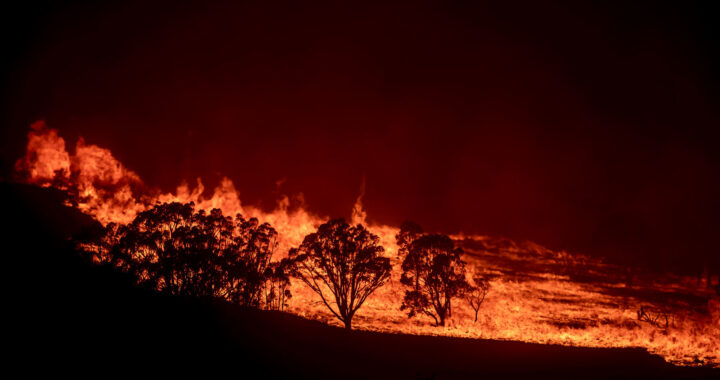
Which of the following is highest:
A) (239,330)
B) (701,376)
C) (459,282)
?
(459,282)

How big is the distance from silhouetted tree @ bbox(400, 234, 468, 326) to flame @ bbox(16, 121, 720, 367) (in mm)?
2310

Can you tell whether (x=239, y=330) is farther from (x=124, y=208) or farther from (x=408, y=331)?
(x=124, y=208)

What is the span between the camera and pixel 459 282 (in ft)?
169

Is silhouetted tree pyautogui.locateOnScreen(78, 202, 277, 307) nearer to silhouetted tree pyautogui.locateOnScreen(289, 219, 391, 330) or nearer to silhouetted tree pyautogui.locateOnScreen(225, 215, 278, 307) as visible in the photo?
silhouetted tree pyautogui.locateOnScreen(225, 215, 278, 307)

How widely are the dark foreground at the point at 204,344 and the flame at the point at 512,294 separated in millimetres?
6264

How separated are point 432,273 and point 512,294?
22.5 metres

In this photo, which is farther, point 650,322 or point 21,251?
point 650,322

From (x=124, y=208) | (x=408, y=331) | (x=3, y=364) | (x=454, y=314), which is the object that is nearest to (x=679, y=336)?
(x=454, y=314)

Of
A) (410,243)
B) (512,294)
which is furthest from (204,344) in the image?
(512,294)

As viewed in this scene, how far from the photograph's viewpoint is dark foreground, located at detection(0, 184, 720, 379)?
25031 millimetres

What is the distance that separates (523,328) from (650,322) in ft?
59.8

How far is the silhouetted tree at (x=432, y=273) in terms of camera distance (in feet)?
167

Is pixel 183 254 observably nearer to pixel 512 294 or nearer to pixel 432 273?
pixel 432 273

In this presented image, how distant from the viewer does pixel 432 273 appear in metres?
51.7
